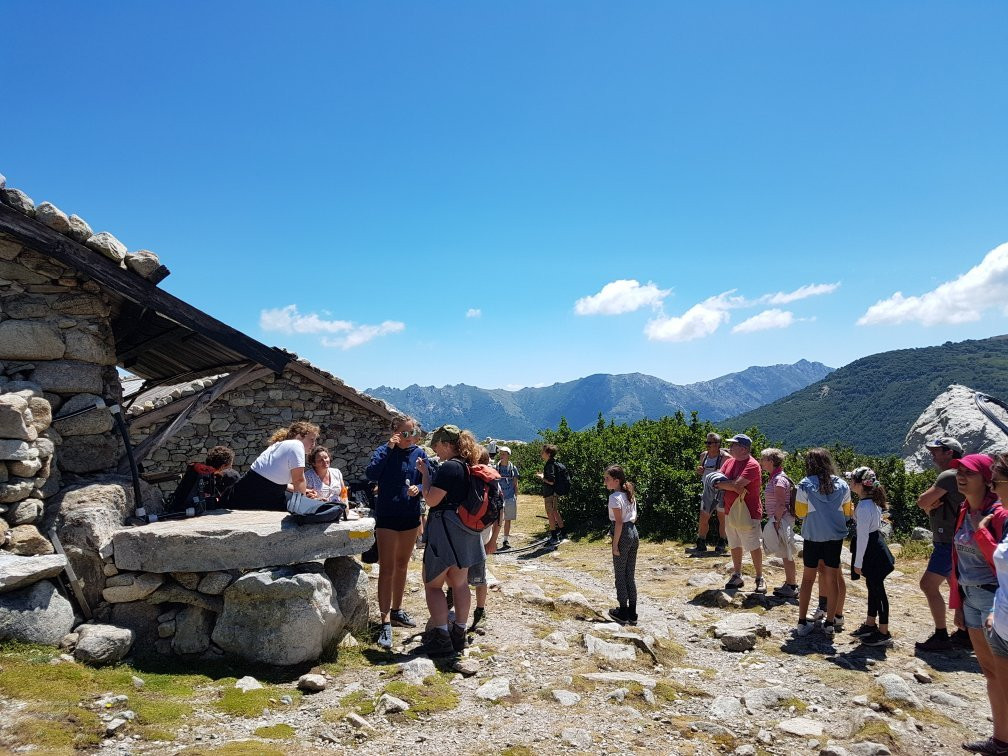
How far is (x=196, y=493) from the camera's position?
6.31 metres

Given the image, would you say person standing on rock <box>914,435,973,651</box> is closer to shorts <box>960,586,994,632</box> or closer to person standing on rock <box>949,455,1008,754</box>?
person standing on rock <box>949,455,1008,754</box>

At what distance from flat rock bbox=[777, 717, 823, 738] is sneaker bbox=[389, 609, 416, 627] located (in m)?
3.46

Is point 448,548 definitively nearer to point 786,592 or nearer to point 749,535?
point 749,535

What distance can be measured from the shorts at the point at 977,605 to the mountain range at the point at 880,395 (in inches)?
3457

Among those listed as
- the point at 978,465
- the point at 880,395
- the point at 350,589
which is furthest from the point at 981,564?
the point at 880,395

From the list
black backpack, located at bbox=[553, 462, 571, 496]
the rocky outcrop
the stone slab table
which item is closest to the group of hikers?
the stone slab table

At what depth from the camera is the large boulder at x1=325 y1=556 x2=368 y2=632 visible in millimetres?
5707

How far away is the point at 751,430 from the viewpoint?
13.7 m

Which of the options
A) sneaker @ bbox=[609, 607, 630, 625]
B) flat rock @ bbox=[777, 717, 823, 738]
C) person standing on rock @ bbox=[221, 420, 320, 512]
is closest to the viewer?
flat rock @ bbox=[777, 717, 823, 738]

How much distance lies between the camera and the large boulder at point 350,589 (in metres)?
5.71

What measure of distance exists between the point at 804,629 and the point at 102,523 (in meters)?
6.95

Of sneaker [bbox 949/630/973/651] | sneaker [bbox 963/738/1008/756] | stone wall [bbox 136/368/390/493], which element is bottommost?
sneaker [bbox 949/630/973/651]

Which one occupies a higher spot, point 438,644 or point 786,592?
point 438,644

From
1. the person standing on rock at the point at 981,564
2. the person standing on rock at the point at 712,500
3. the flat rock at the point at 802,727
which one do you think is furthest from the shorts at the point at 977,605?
the person standing on rock at the point at 712,500
